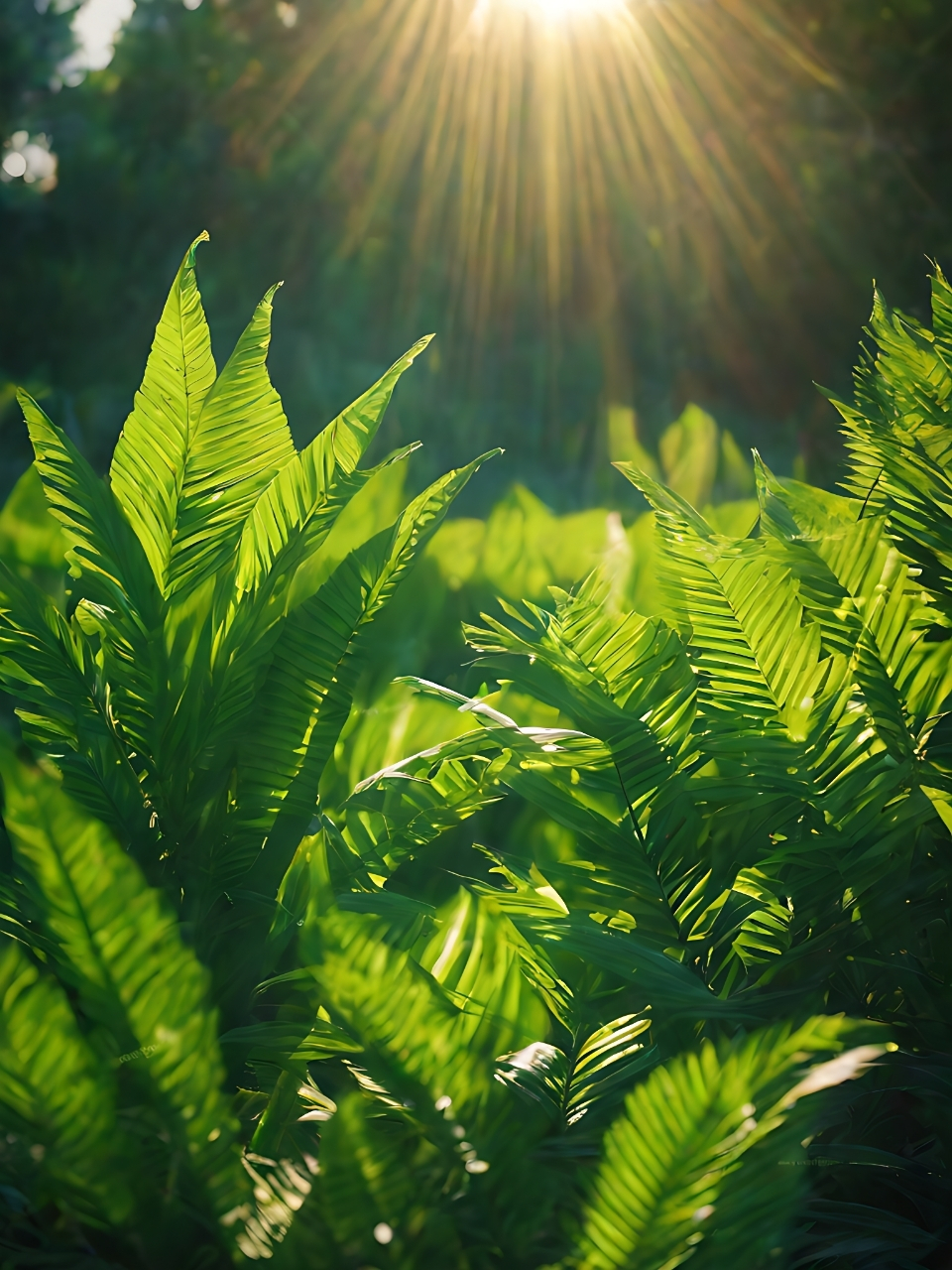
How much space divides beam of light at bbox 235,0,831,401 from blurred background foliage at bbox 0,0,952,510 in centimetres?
1

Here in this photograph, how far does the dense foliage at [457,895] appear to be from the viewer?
0.38 meters

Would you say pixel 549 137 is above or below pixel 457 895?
above

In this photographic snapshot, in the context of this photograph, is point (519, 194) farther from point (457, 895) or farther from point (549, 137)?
point (457, 895)

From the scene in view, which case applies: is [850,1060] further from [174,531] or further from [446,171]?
[446,171]

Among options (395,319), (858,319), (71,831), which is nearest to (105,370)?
(395,319)

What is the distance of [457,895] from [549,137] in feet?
16.2

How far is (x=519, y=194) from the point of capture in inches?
191

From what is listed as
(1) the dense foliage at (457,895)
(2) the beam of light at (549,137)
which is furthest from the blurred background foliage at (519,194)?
(1) the dense foliage at (457,895)

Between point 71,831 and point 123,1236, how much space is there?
166 millimetres

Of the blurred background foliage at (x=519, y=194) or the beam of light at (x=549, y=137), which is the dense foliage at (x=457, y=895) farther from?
the beam of light at (x=549, y=137)

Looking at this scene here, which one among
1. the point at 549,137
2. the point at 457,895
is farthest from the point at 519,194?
the point at 457,895

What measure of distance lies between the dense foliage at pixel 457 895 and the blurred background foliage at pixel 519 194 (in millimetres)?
3769

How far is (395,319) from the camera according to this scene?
463 centimetres

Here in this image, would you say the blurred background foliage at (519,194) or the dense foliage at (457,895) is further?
the blurred background foliage at (519,194)
